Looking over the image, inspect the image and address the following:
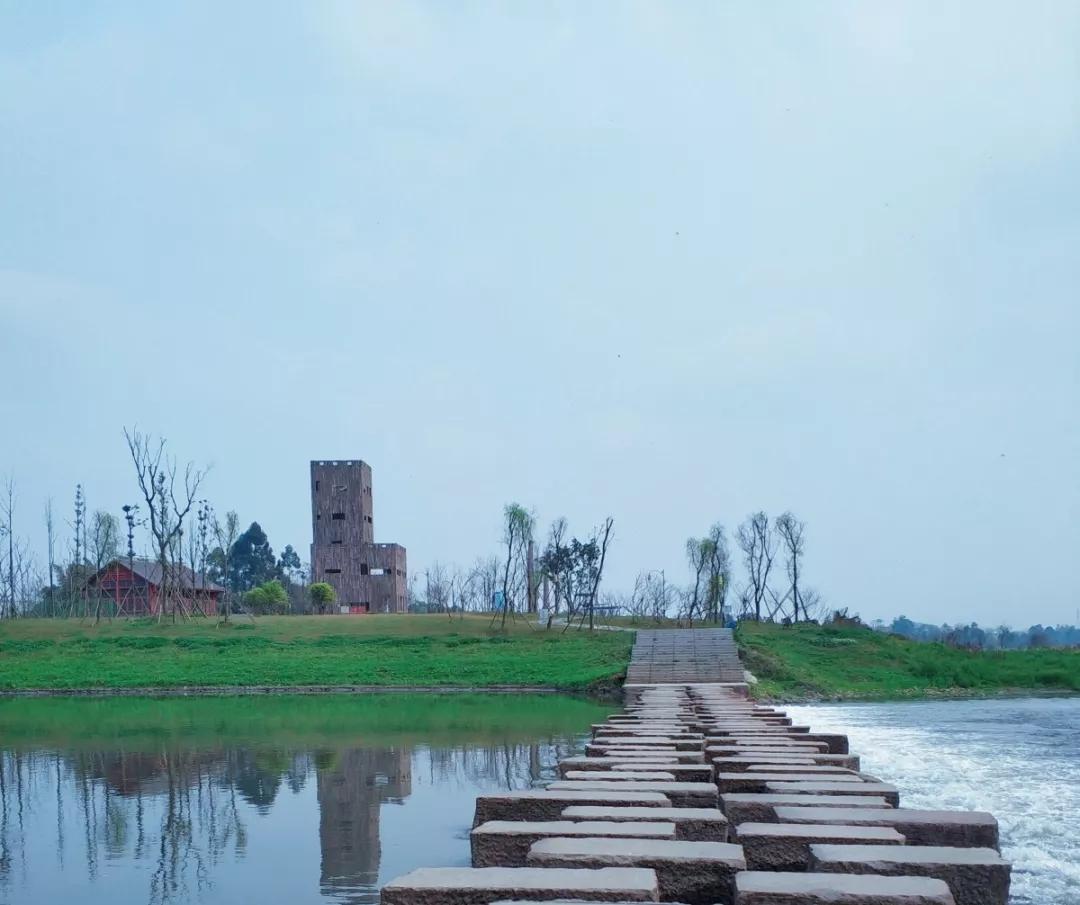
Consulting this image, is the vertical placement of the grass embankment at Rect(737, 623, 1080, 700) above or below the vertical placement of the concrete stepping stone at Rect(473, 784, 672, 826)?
below

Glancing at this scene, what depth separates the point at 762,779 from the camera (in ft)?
21.7

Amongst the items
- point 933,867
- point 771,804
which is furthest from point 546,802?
point 933,867

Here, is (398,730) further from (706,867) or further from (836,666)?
(836,666)

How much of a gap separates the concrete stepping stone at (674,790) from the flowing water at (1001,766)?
2.33m

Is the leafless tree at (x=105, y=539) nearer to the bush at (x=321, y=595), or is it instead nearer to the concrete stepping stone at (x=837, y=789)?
the bush at (x=321, y=595)

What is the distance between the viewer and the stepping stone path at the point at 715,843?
354 centimetres

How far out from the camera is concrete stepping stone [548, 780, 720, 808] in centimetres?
591

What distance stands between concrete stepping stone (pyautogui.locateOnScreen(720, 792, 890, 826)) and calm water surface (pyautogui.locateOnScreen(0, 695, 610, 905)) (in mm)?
2797

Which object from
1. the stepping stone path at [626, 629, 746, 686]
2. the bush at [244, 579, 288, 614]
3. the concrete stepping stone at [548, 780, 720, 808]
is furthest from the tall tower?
the concrete stepping stone at [548, 780, 720, 808]

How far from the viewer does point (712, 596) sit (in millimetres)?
53656

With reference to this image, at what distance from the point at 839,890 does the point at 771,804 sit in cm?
224

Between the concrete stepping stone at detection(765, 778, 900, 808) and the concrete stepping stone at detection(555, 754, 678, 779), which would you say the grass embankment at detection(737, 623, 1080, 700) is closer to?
the concrete stepping stone at detection(555, 754, 678, 779)

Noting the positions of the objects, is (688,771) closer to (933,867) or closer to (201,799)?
(933,867)

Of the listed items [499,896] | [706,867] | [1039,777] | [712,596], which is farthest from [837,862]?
[712,596]
